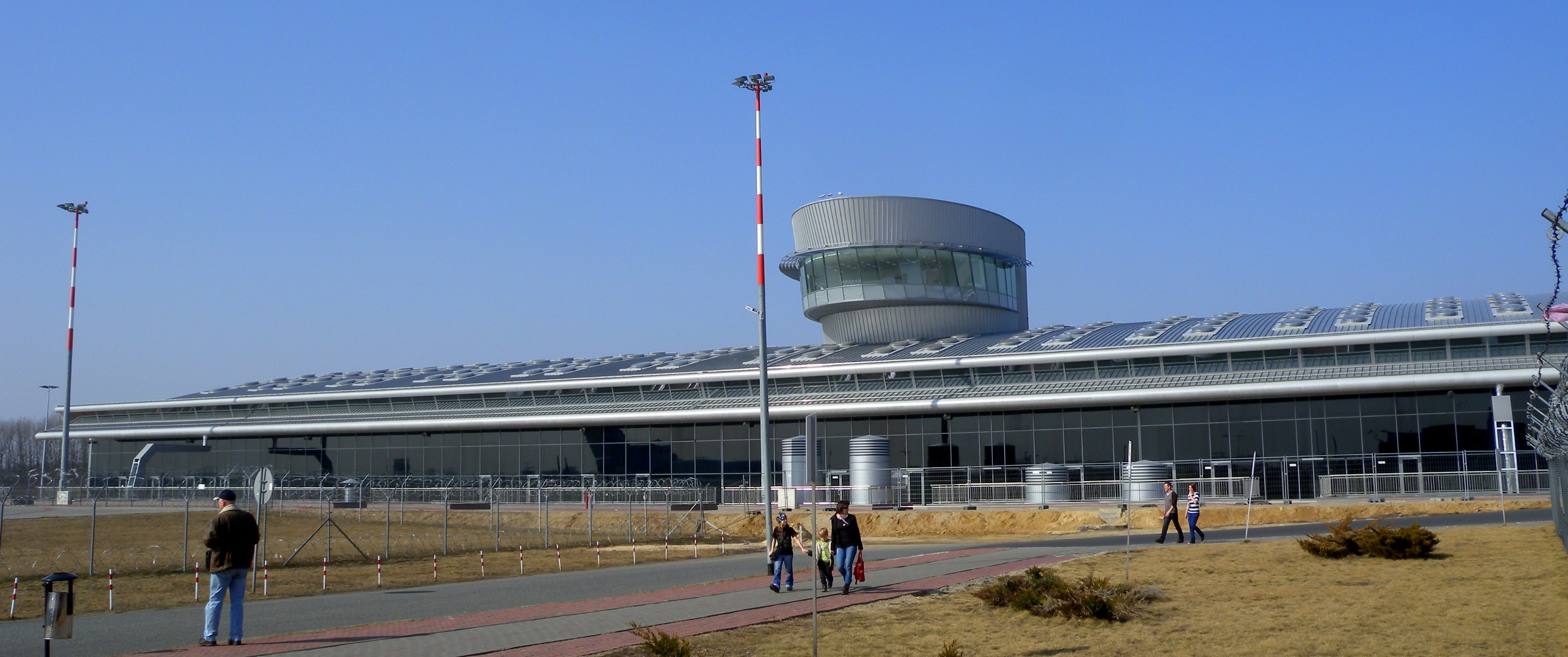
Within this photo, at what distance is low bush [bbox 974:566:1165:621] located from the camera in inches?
577

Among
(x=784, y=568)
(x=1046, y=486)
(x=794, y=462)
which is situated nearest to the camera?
(x=784, y=568)

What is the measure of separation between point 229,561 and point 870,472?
35.3 m

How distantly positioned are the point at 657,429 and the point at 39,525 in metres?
25.2

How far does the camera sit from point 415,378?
69.8 meters

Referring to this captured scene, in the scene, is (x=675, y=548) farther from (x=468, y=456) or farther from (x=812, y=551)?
(x=468, y=456)

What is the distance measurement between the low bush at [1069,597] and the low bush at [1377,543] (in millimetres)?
5351

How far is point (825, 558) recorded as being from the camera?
60.4 ft

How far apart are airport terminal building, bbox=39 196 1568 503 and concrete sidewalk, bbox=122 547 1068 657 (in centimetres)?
2368

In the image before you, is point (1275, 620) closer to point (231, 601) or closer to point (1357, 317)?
point (231, 601)

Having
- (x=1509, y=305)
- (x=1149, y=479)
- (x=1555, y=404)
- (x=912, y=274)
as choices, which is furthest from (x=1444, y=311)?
(x=1555, y=404)

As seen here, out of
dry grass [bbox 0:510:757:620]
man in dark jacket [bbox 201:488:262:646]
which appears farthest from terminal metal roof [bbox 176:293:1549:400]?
man in dark jacket [bbox 201:488:262:646]

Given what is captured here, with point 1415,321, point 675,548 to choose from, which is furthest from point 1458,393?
point 675,548

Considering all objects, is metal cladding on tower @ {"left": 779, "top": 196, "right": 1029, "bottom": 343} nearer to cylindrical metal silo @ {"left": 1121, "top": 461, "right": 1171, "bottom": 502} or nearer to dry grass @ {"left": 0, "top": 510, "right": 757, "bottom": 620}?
cylindrical metal silo @ {"left": 1121, "top": 461, "right": 1171, "bottom": 502}

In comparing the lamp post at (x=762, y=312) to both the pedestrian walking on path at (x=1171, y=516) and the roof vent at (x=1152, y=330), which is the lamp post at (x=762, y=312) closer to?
the pedestrian walking on path at (x=1171, y=516)
